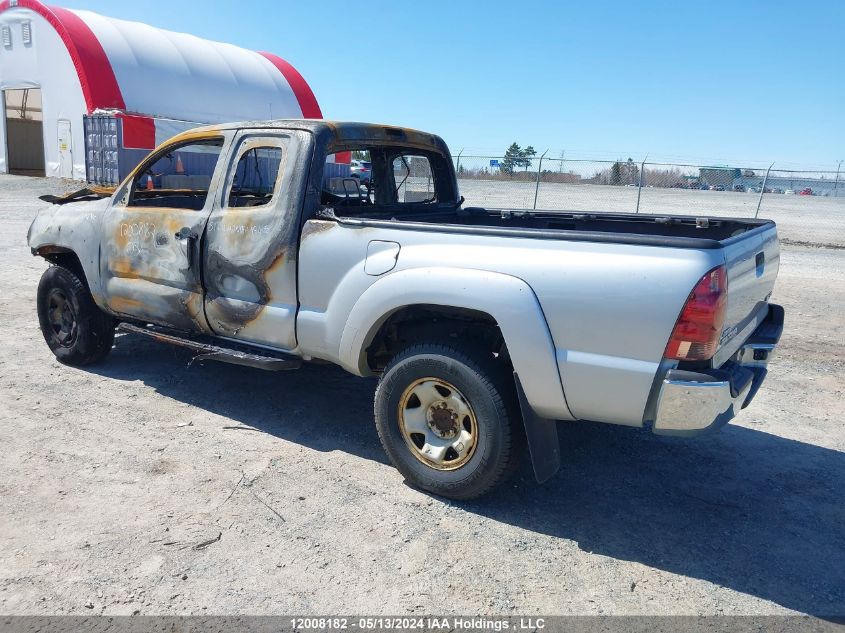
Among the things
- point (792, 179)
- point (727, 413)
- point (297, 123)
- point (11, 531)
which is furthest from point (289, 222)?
point (792, 179)

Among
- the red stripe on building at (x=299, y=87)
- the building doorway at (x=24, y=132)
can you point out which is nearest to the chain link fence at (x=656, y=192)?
the red stripe on building at (x=299, y=87)

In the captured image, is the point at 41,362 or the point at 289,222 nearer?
the point at 289,222

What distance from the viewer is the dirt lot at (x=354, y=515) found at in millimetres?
3004

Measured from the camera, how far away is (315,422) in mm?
4879

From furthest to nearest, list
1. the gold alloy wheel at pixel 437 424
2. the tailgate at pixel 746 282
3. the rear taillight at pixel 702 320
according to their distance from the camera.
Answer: the gold alloy wheel at pixel 437 424, the tailgate at pixel 746 282, the rear taillight at pixel 702 320

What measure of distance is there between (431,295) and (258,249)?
1.33 metres

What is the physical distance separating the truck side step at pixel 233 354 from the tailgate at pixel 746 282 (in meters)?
2.52

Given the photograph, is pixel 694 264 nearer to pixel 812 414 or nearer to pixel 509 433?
pixel 509 433

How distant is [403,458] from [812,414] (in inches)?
133

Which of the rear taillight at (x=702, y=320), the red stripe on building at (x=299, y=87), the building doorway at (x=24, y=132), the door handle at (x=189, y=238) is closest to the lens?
the rear taillight at (x=702, y=320)

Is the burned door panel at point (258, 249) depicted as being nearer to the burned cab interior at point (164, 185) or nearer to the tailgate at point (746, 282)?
the burned cab interior at point (164, 185)

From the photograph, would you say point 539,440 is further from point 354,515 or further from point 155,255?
point 155,255

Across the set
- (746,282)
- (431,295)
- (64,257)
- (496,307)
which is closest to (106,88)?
(64,257)

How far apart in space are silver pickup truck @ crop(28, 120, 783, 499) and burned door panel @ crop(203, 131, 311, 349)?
1cm
